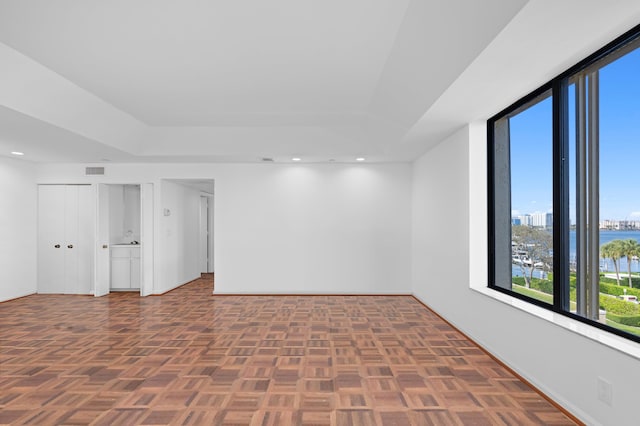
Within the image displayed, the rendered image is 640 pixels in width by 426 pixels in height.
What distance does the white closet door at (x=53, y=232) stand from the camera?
6770 mm

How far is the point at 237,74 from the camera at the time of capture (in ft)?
12.4

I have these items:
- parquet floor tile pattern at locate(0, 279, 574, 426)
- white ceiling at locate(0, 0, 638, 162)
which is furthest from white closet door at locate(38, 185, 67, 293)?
parquet floor tile pattern at locate(0, 279, 574, 426)

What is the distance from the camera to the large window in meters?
2.30

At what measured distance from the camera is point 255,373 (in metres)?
3.21

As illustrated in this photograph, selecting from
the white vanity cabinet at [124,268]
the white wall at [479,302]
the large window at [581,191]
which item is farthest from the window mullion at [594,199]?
the white vanity cabinet at [124,268]

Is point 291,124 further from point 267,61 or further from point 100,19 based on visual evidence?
point 100,19

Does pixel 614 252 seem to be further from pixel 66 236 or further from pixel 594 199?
pixel 66 236

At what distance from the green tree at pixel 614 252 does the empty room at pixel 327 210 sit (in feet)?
0.05

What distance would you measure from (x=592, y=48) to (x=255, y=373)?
3.63 m

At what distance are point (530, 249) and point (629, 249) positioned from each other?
1.07 metres

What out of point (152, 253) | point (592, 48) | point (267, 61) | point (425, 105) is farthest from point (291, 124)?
point (592, 48)

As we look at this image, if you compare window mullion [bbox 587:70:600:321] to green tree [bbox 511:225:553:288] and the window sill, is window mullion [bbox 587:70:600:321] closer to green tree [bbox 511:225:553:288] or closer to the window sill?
the window sill

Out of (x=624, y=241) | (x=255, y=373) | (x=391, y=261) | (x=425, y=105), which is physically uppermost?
(x=425, y=105)

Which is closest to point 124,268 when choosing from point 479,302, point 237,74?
point 237,74
